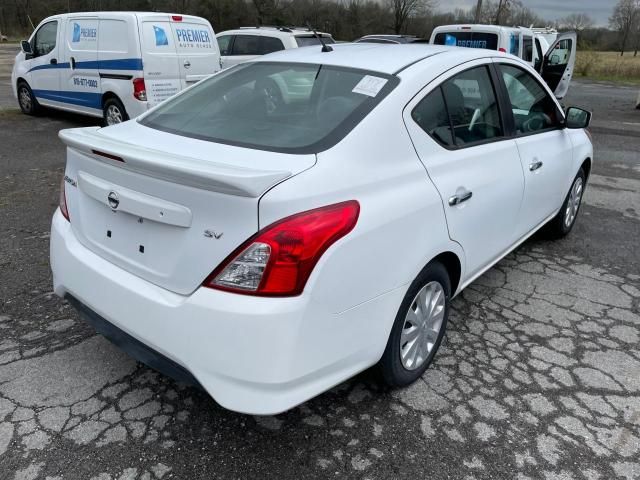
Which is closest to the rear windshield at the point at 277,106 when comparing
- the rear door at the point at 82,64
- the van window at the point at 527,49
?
the rear door at the point at 82,64

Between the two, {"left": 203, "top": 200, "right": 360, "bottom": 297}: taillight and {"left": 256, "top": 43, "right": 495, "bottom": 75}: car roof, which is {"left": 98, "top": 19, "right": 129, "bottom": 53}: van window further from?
{"left": 203, "top": 200, "right": 360, "bottom": 297}: taillight

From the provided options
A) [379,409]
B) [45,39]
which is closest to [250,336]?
[379,409]

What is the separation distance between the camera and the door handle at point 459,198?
262cm

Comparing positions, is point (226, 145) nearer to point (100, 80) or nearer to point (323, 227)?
point (323, 227)

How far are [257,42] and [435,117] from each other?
9.36 metres

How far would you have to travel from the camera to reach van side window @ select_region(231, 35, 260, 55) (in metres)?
11.2

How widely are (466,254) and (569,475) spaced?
113 cm

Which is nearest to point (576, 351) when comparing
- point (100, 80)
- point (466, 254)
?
point (466, 254)

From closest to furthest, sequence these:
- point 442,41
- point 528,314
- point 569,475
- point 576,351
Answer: point 569,475
point 576,351
point 528,314
point 442,41

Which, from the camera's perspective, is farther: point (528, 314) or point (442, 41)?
point (442, 41)

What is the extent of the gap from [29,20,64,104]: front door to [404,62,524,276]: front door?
28.1 ft

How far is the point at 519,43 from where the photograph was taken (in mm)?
11414

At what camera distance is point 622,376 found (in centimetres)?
288

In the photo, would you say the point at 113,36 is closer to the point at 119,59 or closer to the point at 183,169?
the point at 119,59
